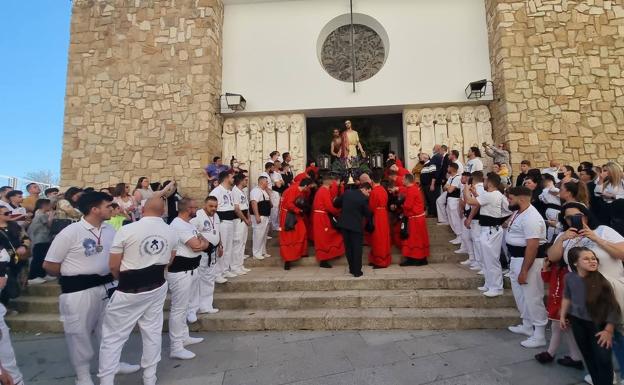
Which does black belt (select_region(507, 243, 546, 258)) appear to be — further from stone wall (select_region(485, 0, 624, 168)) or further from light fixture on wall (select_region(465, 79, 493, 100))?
light fixture on wall (select_region(465, 79, 493, 100))

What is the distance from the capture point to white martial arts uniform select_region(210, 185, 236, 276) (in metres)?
5.73

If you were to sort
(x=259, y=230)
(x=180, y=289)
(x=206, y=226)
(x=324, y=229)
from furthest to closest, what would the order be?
(x=259, y=230) → (x=324, y=229) → (x=206, y=226) → (x=180, y=289)

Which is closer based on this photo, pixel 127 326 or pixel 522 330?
pixel 127 326

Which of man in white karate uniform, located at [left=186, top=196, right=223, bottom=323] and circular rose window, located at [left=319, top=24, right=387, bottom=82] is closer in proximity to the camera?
man in white karate uniform, located at [left=186, top=196, right=223, bottom=323]

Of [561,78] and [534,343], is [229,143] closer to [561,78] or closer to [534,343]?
[534,343]

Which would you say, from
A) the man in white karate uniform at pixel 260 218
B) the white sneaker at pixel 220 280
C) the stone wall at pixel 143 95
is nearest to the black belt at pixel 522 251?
the white sneaker at pixel 220 280

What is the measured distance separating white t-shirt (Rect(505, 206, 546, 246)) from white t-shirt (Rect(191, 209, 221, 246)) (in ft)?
12.6

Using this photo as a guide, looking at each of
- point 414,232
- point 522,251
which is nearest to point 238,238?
point 414,232

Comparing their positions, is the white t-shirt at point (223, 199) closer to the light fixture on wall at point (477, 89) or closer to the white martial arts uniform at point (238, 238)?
the white martial arts uniform at point (238, 238)

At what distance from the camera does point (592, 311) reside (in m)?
2.76

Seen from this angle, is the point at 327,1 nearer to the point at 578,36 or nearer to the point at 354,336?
the point at 578,36

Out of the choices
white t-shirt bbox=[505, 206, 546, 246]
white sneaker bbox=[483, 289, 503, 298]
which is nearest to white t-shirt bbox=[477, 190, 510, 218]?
white t-shirt bbox=[505, 206, 546, 246]

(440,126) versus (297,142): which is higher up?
(440,126)

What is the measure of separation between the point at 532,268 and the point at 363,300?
2168mm
